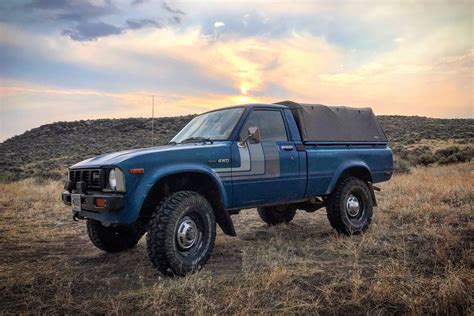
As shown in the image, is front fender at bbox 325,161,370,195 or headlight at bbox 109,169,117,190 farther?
front fender at bbox 325,161,370,195

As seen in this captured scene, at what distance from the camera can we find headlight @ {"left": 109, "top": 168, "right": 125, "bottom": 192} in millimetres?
4400

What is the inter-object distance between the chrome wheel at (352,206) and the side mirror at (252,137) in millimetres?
2418

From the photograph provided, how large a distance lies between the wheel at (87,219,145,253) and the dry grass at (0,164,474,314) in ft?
0.47

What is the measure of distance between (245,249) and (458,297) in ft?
9.79

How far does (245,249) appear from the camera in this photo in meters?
5.97

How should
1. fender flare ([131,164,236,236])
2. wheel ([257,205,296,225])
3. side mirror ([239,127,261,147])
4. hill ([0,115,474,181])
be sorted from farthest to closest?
hill ([0,115,474,181]) < wheel ([257,205,296,225]) < side mirror ([239,127,261,147]) < fender flare ([131,164,236,236])

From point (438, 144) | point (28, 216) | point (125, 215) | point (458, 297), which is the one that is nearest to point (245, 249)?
point (125, 215)

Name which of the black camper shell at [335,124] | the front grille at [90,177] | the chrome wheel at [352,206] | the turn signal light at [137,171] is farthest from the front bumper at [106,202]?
the chrome wheel at [352,206]

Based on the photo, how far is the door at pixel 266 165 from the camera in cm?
539

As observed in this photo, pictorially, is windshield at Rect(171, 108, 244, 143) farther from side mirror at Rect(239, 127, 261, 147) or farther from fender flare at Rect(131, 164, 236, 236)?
fender flare at Rect(131, 164, 236, 236)

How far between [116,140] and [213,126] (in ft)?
112

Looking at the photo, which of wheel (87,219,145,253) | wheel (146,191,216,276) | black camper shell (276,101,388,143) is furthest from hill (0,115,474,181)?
wheel (146,191,216,276)

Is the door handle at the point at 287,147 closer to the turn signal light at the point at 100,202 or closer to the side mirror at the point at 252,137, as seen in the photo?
the side mirror at the point at 252,137

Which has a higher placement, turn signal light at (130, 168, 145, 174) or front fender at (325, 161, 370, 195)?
turn signal light at (130, 168, 145, 174)
